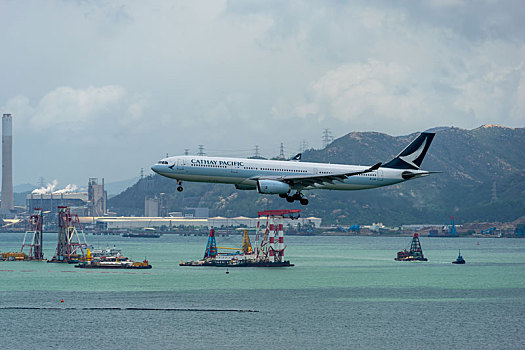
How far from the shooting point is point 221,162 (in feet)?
415

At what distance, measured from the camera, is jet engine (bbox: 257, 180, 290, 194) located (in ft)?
423

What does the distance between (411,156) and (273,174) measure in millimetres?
36325

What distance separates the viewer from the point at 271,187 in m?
130

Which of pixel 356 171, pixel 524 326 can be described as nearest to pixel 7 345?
pixel 356 171

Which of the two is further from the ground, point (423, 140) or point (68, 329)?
point (423, 140)

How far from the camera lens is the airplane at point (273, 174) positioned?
125812mm

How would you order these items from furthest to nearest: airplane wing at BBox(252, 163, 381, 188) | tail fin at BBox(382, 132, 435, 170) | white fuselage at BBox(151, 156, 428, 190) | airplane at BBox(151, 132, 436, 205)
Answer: tail fin at BBox(382, 132, 435, 170) → airplane wing at BBox(252, 163, 381, 188) → airplane at BBox(151, 132, 436, 205) → white fuselage at BBox(151, 156, 428, 190)

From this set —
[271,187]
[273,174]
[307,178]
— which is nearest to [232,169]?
[271,187]

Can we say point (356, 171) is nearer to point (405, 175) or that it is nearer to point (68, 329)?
point (405, 175)

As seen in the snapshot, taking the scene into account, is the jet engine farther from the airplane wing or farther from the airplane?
the airplane wing

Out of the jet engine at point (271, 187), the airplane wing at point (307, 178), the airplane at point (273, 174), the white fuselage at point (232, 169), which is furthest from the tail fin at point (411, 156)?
the jet engine at point (271, 187)

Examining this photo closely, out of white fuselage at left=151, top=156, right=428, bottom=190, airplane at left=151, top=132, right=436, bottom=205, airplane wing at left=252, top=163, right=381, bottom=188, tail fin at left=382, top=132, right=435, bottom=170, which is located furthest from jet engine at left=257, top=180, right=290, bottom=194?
tail fin at left=382, top=132, right=435, bottom=170

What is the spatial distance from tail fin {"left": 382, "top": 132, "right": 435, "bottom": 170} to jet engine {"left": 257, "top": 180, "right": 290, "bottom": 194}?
29.2 metres

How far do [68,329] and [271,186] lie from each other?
257ft
